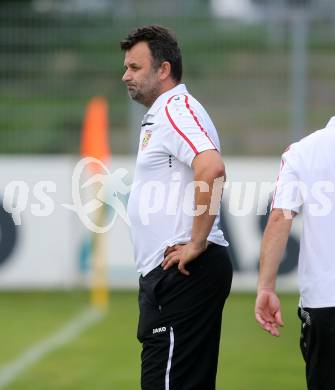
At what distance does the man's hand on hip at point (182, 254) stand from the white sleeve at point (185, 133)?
369 mm

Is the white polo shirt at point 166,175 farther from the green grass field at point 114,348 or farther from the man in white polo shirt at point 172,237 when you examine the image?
the green grass field at point 114,348

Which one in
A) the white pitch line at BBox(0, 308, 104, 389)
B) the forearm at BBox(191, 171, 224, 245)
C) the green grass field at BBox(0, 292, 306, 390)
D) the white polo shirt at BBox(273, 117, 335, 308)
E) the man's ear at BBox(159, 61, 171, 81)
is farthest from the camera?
the white pitch line at BBox(0, 308, 104, 389)

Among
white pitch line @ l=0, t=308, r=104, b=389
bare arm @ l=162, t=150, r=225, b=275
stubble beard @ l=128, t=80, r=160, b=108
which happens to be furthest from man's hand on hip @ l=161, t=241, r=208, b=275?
white pitch line @ l=0, t=308, r=104, b=389

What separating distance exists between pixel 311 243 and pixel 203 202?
1.76 ft

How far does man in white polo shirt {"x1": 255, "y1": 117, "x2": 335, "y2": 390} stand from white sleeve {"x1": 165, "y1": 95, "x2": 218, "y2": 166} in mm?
462

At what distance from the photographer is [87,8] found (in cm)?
1464

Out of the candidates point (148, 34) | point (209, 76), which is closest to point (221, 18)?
point (209, 76)

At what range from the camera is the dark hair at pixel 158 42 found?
5.22m

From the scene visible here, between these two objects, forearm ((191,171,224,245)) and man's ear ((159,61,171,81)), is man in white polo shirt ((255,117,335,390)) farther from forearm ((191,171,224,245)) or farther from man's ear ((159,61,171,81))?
man's ear ((159,61,171,81))

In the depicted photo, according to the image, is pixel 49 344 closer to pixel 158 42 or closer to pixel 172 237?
pixel 172 237

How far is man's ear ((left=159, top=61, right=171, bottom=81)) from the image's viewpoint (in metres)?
5.23

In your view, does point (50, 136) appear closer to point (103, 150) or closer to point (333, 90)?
point (103, 150)

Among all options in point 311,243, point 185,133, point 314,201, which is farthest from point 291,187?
point 185,133

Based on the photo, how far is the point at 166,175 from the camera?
506cm
